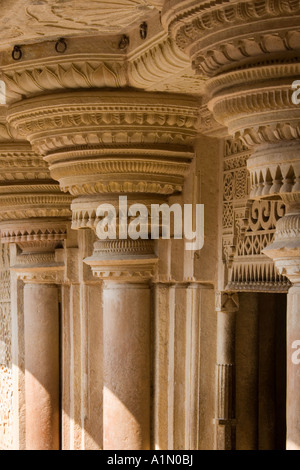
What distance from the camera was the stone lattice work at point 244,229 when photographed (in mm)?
3959

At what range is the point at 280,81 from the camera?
8.20 ft

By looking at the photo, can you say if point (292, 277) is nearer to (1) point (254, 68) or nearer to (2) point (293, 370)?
(2) point (293, 370)

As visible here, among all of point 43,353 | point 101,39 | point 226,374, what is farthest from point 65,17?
point 43,353

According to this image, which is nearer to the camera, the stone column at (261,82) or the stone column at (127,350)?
the stone column at (261,82)

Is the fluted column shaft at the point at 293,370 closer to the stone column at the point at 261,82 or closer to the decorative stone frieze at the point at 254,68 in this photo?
the stone column at the point at 261,82

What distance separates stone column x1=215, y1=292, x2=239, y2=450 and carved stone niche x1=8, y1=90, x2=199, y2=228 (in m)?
0.69

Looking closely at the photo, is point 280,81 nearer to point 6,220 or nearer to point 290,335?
point 290,335

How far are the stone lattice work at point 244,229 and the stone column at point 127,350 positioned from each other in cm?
58

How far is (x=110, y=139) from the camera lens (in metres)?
4.14

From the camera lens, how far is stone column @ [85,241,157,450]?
4770 mm

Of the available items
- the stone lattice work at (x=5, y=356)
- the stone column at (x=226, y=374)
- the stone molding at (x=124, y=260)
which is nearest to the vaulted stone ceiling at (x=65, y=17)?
the stone molding at (x=124, y=260)

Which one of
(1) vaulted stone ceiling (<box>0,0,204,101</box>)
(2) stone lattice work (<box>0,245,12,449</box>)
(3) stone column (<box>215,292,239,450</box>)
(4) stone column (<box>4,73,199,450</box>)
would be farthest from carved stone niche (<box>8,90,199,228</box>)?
(2) stone lattice work (<box>0,245,12,449</box>)

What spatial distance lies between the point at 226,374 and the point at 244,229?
0.79m

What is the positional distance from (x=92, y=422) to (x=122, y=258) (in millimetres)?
1862
